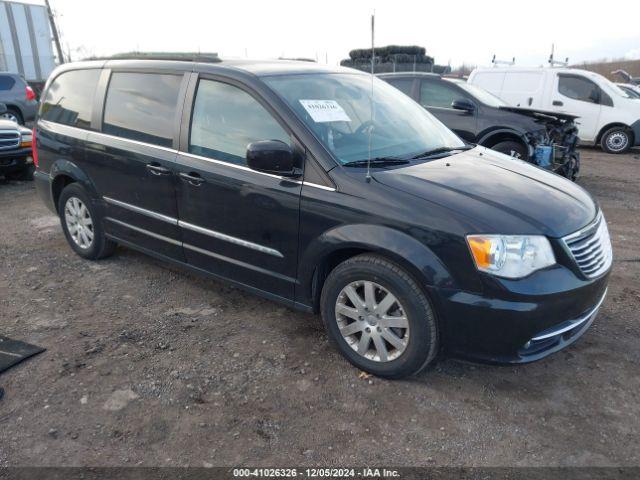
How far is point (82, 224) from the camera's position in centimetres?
475

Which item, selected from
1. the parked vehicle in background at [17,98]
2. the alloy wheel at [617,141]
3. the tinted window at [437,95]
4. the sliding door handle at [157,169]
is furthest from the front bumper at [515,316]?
the parked vehicle in background at [17,98]

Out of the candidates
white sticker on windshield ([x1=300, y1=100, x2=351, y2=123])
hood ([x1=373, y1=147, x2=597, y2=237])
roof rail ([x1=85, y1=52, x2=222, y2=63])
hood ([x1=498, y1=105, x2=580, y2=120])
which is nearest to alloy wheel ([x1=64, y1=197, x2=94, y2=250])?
roof rail ([x1=85, y1=52, x2=222, y2=63])

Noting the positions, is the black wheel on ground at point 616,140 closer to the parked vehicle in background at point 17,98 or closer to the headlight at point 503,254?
the headlight at point 503,254

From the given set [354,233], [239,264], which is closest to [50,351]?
[239,264]

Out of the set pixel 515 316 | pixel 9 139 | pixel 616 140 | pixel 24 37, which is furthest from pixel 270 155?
pixel 24 37

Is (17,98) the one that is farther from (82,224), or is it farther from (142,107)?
(142,107)

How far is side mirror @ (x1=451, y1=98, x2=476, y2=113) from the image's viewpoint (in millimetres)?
7363

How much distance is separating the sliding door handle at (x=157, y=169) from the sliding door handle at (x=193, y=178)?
6.5 inches

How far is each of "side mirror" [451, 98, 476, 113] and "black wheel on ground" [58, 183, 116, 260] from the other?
505 centimetres

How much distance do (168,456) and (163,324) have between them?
138cm

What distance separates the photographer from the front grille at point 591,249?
274 centimetres

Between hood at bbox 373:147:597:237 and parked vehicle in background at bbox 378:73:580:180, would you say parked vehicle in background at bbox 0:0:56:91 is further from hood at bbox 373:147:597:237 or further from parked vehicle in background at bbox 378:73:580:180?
hood at bbox 373:147:597:237

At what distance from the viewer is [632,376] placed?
120 inches

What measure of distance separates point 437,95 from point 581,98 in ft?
17.7
